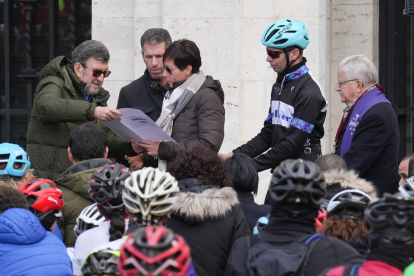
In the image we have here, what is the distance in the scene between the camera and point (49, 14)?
7.29 m

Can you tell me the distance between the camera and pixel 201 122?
512 cm

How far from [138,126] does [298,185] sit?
2443 millimetres

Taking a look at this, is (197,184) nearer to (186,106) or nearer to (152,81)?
(186,106)

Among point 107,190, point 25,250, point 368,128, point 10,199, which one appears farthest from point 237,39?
point 25,250

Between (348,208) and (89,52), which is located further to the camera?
(89,52)

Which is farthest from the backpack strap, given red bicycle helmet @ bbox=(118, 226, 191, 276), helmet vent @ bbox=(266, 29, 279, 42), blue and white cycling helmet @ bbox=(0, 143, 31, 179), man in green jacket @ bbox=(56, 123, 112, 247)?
helmet vent @ bbox=(266, 29, 279, 42)

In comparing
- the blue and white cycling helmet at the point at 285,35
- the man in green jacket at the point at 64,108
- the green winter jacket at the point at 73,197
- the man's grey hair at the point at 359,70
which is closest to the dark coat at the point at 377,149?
the man's grey hair at the point at 359,70

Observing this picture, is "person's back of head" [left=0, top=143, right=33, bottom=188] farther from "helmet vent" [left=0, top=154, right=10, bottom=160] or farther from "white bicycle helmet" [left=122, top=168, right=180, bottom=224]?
"white bicycle helmet" [left=122, top=168, right=180, bottom=224]

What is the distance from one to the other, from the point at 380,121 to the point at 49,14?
3976mm

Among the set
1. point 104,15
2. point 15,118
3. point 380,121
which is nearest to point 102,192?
point 380,121

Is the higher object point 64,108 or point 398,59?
point 398,59

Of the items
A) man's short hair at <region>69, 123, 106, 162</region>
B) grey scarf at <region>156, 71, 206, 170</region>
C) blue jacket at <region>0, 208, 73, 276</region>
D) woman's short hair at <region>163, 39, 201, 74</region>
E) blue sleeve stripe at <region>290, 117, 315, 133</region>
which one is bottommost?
blue jacket at <region>0, 208, 73, 276</region>

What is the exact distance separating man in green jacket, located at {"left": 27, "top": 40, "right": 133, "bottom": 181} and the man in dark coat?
0.30 m

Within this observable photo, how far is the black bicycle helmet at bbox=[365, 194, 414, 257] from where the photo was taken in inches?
93.0
